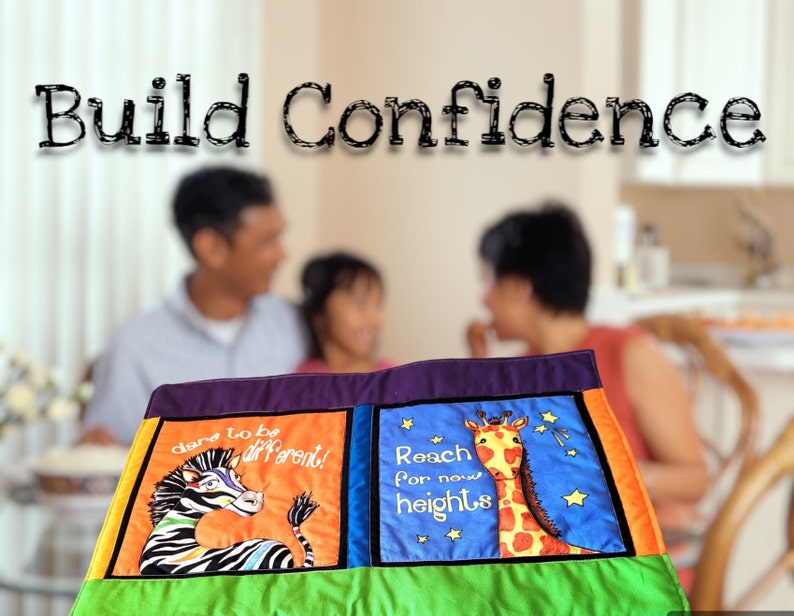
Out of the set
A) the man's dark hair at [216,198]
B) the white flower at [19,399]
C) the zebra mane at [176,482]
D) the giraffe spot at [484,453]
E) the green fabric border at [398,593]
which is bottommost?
the white flower at [19,399]

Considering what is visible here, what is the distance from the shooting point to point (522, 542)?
1.85 feet

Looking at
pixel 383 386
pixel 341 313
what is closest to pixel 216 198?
pixel 341 313

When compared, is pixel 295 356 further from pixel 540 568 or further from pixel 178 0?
pixel 540 568

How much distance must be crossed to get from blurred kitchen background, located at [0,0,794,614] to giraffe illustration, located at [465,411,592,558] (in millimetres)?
1664

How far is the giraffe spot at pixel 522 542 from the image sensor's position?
56 cm

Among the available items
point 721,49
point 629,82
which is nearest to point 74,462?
point 629,82

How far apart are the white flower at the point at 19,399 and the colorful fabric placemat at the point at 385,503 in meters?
0.83

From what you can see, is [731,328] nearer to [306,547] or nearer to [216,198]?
[216,198]

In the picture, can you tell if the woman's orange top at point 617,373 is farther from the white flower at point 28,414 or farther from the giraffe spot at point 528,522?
the giraffe spot at point 528,522

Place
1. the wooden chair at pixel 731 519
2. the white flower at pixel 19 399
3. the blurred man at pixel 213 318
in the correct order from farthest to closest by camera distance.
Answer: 1. the blurred man at pixel 213 318
2. the white flower at pixel 19 399
3. the wooden chair at pixel 731 519

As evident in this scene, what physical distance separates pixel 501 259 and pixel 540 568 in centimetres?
115

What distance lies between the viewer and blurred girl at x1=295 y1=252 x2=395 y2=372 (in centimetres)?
197

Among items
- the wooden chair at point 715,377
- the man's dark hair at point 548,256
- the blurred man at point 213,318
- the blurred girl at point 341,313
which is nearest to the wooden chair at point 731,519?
the wooden chair at point 715,377

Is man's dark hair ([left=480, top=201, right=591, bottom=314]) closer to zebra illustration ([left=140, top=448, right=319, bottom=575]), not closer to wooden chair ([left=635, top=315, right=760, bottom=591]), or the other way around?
wooden chair ([left=635, top=315, right=760, bottom=591])
